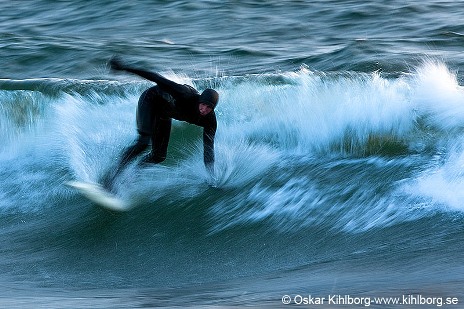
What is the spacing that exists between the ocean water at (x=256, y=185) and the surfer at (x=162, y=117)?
10.3 inches

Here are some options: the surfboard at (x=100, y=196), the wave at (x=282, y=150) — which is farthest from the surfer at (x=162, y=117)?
the wave at (x=282, y=150)

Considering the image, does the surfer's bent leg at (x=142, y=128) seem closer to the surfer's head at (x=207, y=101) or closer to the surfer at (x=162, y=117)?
the surfer at (x=162, y=117)

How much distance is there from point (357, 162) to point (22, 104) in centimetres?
473

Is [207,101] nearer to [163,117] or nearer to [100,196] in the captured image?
[163,117]

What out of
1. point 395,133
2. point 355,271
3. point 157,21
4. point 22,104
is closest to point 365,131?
point 395,133

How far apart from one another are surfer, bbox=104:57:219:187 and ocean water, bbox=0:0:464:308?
263 mm

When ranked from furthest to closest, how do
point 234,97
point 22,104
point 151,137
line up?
point 22,104, point 234,97, point 151,137

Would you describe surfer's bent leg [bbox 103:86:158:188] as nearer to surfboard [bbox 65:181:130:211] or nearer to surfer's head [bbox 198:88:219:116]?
surfboard [bbox 65:181:130:211]

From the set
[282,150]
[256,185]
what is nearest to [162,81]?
[256,185]

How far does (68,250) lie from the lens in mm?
7379

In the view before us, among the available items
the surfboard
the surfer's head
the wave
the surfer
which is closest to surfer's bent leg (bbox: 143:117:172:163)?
the surfer

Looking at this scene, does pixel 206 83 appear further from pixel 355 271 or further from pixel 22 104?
pixel 355 271

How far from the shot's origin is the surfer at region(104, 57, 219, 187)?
7457mm

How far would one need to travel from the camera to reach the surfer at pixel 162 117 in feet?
24.5
